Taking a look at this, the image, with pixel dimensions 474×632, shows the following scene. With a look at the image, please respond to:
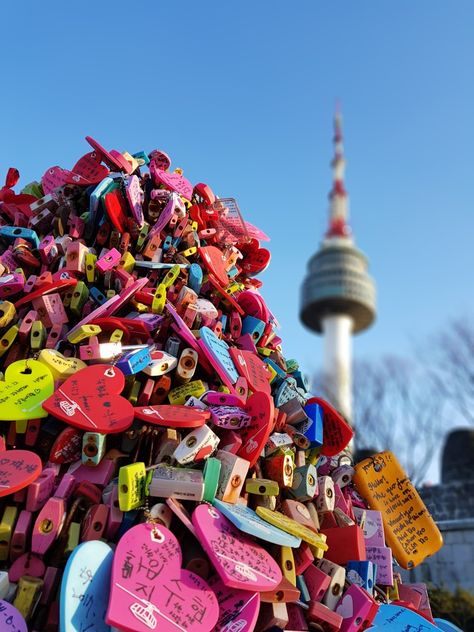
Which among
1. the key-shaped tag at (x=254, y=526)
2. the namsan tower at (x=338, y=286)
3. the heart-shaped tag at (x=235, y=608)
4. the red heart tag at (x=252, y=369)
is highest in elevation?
the namsan tower at (x=338, y=286)

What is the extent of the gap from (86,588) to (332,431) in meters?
1.40

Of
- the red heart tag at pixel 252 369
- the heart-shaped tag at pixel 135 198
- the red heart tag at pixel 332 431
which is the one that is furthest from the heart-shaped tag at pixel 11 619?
the heart-shaped tag at pixel 135 198

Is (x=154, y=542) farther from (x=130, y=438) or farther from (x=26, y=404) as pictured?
(x=26, y=404)

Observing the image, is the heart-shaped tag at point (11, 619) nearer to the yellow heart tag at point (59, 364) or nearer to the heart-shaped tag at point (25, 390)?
the heart-shaped tag at point (25, 390)

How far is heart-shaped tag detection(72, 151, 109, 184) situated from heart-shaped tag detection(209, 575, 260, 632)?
2.38 m

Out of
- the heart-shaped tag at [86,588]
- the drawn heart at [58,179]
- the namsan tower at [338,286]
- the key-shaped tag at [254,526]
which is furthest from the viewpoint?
the namsan tower at [338,286]

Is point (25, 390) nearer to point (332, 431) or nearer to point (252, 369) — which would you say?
point (252, 369)

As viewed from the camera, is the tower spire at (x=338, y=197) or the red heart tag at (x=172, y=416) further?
the tower spire at (x=338, y=197)

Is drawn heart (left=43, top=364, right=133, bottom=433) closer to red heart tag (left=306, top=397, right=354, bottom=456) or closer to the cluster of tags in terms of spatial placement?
the cluster of tags

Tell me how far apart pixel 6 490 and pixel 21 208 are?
6.95 ft

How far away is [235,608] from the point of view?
6.15ft

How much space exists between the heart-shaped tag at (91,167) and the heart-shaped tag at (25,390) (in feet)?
4.58

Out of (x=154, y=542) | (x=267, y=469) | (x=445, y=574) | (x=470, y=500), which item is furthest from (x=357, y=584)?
(x=470, y=500)

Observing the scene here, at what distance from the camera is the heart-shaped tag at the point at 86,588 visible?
1.67 metres
